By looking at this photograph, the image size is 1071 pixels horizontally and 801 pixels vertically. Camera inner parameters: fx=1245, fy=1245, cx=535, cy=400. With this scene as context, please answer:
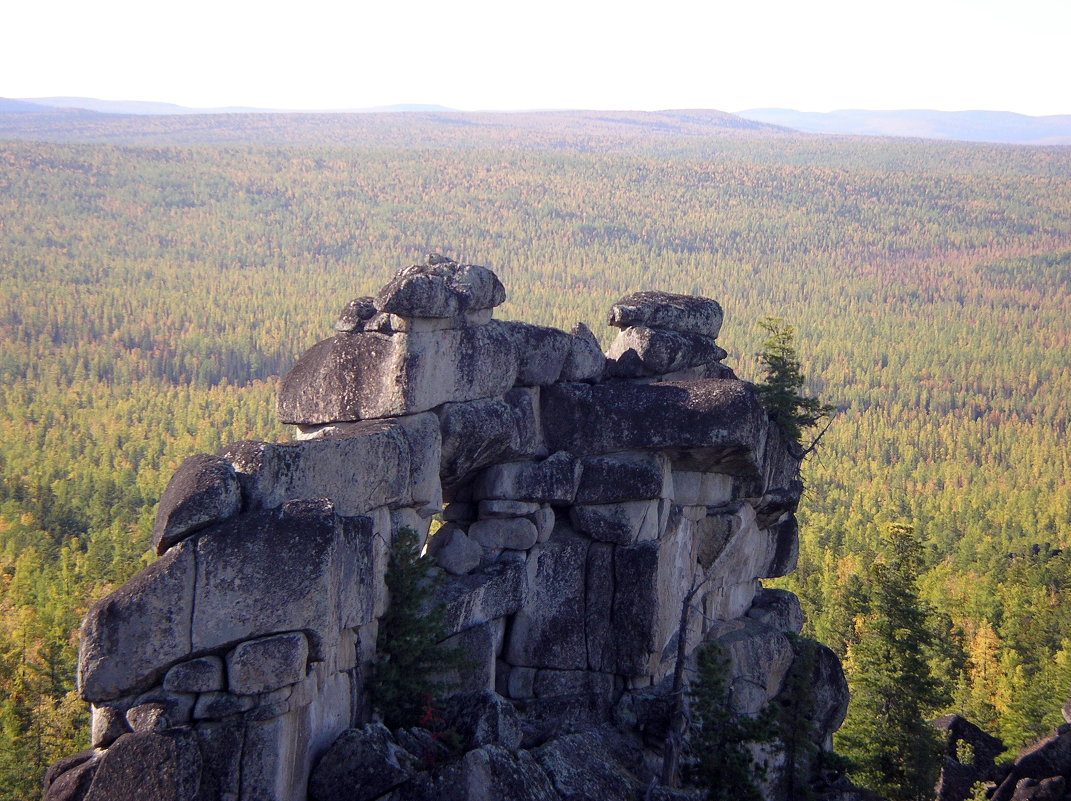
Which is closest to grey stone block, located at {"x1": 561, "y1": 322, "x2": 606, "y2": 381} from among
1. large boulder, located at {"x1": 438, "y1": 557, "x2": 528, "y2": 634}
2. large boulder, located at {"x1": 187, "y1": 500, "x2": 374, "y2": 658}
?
large boulder, located at {"x1": 438, "y1": 557, "x2": 528, "y2": 634}

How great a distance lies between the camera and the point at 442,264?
28.2m

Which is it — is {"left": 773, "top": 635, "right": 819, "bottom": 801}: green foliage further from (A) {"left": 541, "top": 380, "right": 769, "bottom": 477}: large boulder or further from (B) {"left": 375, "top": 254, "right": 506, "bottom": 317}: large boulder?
(B) {"left": 375, "top": 254, "right": 506, "bottom": 317}: large boulder

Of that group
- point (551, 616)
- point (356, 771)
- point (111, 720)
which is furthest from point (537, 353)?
point (111, 720)

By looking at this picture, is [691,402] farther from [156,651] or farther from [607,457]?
[156,651]

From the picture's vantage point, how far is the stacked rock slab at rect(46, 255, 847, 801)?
20.7 m

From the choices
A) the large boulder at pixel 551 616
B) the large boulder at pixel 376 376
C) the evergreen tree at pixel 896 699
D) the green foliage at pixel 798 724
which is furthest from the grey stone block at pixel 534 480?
the evergreen tree at pixel 896 699

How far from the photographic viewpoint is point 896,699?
3747cm

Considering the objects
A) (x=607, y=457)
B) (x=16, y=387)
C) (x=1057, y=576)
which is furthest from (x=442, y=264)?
(x=16, y=387)

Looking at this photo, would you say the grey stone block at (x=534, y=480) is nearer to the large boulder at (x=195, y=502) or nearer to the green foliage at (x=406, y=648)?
the green foliage at (x=406, y=648)

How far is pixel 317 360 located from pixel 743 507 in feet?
42.6

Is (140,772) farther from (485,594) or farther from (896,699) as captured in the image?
(896,699)

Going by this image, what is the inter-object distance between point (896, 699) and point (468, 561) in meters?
16.2

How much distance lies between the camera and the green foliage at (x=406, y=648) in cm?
2480

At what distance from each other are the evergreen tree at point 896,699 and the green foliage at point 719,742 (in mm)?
10018
